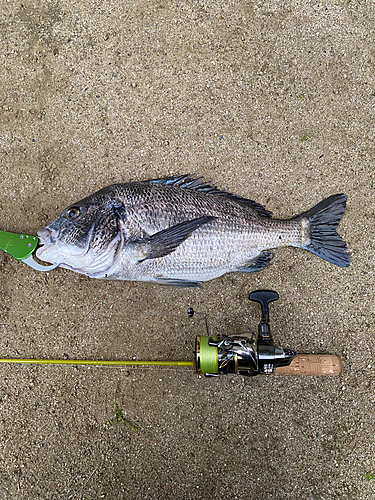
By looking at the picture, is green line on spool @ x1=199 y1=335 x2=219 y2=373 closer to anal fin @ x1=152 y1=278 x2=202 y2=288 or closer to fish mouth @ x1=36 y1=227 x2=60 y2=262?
anal fin @ x1=152 y1=278 x2=202 y2=288

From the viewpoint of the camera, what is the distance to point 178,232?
1930 mm

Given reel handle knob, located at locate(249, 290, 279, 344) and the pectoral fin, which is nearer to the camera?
the pectoral fin

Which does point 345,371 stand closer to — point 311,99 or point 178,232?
point 178,232

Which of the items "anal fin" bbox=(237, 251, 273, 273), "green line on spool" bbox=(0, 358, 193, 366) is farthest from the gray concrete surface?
"anal fin" bbox=(237, 251, 273, 273)

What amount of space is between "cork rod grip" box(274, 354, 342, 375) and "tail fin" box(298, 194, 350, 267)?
0.70m

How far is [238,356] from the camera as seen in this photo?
193 centimetres

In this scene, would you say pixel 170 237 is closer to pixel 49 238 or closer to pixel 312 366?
pixel 49 238

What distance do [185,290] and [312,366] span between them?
3.48 ft

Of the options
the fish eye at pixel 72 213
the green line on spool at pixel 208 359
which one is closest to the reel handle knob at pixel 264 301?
the green line on spool at pixel 208 359

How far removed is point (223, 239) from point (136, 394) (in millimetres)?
1364

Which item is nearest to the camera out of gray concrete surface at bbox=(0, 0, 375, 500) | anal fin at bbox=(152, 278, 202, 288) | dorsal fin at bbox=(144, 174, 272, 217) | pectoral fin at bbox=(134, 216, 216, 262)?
pectoral fin at bbox=(134, 216, 216, 262)

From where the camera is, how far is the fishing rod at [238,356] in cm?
194

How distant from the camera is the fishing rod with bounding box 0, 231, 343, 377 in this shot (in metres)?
1.94

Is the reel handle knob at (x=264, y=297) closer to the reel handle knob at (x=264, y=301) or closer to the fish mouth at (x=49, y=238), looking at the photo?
the reel handle knob at (x=264, y=301)
